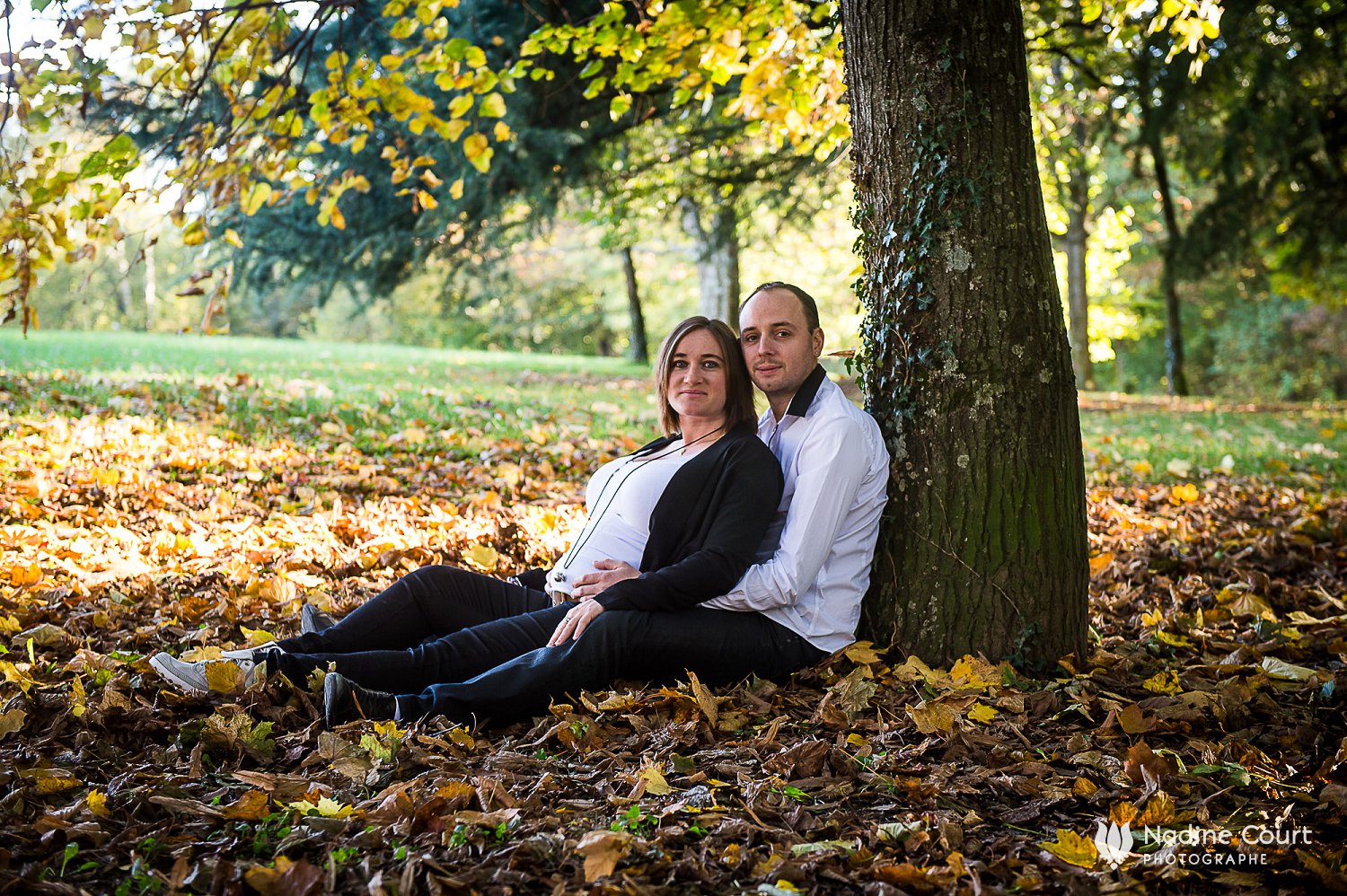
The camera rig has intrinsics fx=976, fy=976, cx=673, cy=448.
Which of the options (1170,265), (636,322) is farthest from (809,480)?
(636,322)

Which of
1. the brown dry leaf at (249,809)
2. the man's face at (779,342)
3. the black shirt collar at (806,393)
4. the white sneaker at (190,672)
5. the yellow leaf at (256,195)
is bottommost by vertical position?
the brown dry leaf at (249,809)

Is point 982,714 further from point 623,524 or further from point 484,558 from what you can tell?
point 484,558

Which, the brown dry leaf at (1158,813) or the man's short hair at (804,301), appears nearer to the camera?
the brown dry leaf at (1158,813)

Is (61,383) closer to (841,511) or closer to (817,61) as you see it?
(817,61)

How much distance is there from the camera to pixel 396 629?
11.7 feet

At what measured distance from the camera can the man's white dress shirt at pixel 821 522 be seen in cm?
337

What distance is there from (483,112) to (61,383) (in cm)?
540

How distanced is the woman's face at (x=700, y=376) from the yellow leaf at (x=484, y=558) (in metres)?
1.62

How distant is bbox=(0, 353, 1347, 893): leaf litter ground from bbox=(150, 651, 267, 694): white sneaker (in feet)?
0.17

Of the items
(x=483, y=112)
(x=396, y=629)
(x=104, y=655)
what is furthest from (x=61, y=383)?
(x=396, y=629)

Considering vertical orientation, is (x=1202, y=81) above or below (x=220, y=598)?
above

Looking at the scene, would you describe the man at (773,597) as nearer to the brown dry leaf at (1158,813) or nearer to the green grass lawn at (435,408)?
the brown dry leaf at (1158,813)

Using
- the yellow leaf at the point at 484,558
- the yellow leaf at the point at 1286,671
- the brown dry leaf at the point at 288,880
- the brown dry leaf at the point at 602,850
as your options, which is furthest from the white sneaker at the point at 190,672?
the yellow leaf at the point at 1286,671

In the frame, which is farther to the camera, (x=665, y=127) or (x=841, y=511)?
(x=665, y=127)
